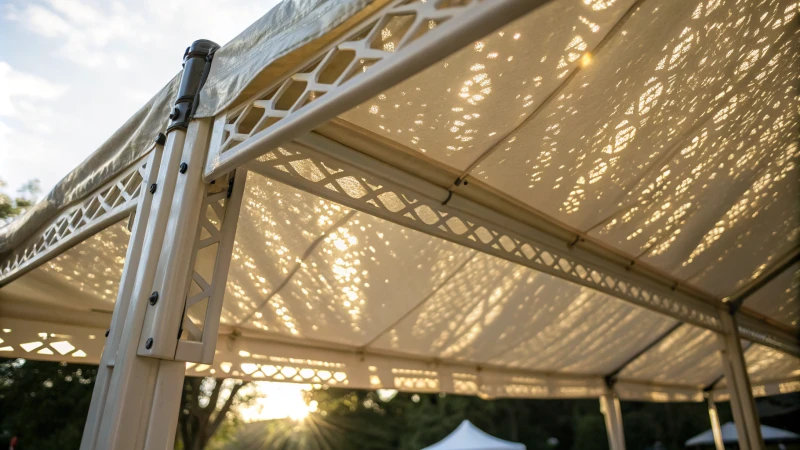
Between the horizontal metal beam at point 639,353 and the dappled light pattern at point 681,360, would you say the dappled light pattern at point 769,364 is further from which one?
the horizontal metal beam at point 639,353

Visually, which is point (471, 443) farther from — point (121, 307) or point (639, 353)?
point (121, 307)

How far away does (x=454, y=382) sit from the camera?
6.09 m

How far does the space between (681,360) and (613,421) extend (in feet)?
5.84

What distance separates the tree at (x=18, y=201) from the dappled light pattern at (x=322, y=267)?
871 cm

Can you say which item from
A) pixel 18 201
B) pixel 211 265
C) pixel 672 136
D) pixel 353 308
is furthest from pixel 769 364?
pixel 18 201

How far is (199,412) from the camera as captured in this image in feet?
40.6

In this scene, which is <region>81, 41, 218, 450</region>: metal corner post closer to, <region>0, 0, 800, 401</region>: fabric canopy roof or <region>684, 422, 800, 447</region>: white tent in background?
<region>0, 0, 800, 401</region>: fabric canopy roof

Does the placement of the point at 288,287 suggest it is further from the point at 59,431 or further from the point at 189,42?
the point at 59,431

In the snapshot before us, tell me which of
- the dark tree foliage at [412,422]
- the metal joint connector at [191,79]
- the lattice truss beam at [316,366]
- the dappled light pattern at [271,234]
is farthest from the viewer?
the dark tree foliage at [412,422]

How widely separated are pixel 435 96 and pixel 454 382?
14.5ft

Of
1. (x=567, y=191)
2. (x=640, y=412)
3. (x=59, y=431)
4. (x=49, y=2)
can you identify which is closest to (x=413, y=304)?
(x=567, y=191)

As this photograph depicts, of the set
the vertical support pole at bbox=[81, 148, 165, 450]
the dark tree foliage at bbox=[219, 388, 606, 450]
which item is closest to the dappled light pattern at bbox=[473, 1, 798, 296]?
the vertical support pole at bbox=[81, 148, 165, 450]

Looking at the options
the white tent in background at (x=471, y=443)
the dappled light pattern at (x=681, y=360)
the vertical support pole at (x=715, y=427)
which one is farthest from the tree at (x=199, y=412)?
the vertical support pole at (x=715, y=427)

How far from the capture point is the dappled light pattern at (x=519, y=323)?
4612 millimetres
